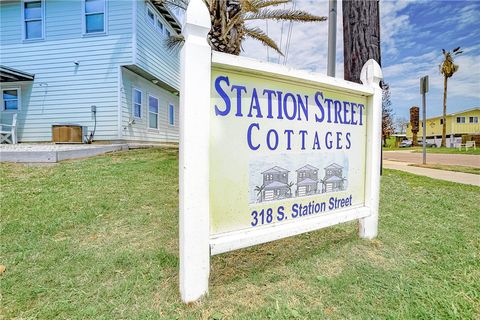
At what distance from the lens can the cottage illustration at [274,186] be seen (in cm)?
208

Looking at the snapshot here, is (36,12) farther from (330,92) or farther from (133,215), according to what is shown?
(330,92)

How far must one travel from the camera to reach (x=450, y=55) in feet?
115

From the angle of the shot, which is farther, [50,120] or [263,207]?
[50,120]

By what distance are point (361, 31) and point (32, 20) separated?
12935 millimetres

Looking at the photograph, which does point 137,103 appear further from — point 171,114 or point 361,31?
point 361,31

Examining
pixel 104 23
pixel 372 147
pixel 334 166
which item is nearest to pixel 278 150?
pixel 334 166

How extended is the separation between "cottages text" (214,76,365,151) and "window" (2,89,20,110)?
1346 cm

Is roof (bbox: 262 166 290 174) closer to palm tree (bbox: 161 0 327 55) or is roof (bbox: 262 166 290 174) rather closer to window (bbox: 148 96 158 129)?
palm tree (bbox: 161 0 327 55)

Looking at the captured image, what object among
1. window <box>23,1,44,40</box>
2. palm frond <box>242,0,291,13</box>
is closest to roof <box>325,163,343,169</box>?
palm frond <box>242,0,291,13</box>

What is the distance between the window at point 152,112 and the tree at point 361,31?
10.2 m

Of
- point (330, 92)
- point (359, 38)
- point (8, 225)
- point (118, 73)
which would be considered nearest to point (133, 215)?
point (8, 225)

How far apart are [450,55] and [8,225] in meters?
45.6

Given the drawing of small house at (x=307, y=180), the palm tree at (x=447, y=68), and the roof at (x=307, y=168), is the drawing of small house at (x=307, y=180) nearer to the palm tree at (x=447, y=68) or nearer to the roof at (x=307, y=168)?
the roof at (x=307, y=168)

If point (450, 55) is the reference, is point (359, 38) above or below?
below
